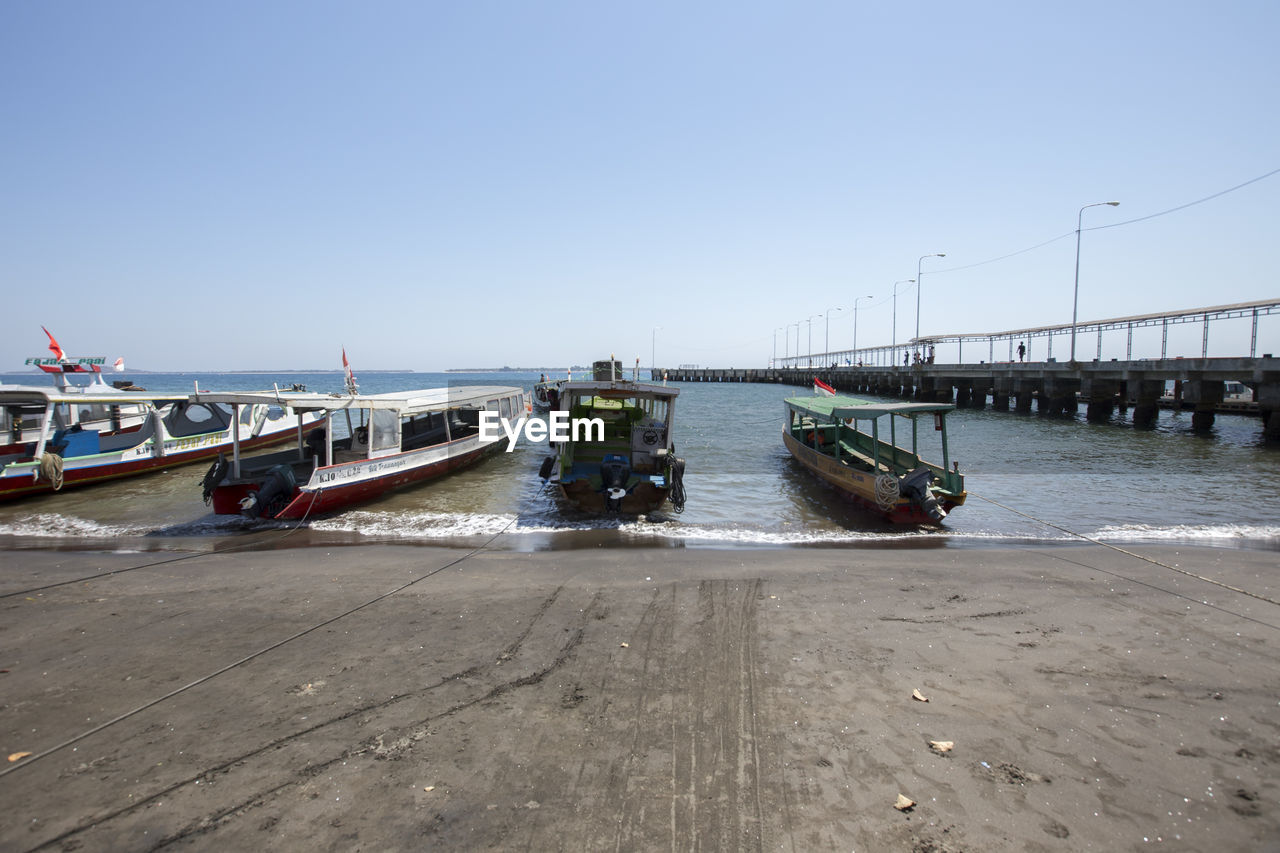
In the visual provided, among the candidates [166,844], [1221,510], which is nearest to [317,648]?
[166,844]

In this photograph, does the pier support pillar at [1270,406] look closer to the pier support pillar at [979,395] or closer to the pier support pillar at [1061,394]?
the pier support pillar at [1061,394]

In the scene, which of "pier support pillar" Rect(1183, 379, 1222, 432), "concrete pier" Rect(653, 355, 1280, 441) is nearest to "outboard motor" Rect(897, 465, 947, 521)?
"concrete pier" Rect(653, 355, 1280, 441)

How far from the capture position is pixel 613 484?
13234mm

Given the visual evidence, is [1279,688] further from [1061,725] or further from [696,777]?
[696,777]

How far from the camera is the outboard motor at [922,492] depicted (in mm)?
12422

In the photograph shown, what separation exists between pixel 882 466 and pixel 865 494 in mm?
2410

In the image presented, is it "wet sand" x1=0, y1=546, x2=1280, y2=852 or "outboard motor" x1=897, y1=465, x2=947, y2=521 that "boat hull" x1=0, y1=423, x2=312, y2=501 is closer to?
"wet sand" x1=0, y1=546, x2=1280, y2=852

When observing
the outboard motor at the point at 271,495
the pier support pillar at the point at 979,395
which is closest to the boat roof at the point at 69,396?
the outboard motor at the point at 271,495

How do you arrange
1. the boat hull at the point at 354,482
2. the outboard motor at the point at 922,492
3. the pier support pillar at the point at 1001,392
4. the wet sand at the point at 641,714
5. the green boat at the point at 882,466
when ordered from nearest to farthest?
the wet sand at the point at 641,714
the outboard motor at the point at 922,492
the boat hull at the point at 354,482
the green boat at the point at 882,466
the pier support pillar at the point at 1001,392

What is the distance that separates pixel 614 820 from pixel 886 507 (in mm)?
10805

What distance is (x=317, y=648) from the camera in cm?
614

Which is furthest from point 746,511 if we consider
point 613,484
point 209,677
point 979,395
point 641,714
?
point 979,395
